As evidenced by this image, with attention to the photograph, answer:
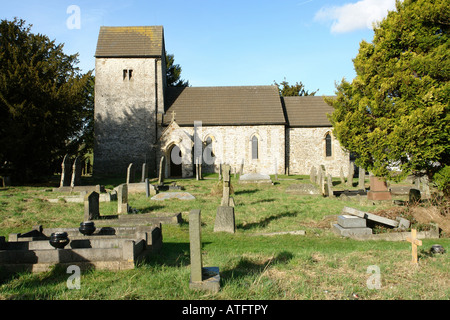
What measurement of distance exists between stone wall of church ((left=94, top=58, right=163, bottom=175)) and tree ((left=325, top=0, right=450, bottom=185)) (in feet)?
60.6

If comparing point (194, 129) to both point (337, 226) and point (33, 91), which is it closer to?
point (33, 91)

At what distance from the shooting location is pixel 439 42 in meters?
10.2

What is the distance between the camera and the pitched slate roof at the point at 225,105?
2716 cm

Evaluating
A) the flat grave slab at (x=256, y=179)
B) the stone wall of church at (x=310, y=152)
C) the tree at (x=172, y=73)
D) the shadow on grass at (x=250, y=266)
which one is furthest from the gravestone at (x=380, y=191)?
the tree at (x=172, y=73)

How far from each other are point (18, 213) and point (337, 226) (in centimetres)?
1003

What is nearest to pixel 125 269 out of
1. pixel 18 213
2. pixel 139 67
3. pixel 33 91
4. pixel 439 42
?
pixel 18 213

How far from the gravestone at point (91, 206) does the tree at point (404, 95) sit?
8.41 metres

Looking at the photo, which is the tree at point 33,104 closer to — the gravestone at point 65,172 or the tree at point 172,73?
the gravestone at point 65,172

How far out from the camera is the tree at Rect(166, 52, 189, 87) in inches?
1635

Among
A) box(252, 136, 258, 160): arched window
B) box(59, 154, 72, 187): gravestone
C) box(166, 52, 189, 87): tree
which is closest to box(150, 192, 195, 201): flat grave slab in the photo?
box(59, 154, 72, 187): gravestone

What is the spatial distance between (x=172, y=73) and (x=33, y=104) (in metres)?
25.0

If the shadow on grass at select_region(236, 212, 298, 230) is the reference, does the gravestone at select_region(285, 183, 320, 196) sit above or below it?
above

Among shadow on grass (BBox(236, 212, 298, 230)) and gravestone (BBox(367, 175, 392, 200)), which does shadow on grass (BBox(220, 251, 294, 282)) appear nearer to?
shadow on grass (BBox(236, 212, 298, 230))
